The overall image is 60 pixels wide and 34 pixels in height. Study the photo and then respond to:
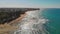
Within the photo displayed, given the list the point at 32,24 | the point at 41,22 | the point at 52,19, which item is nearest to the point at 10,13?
the point at 32,24

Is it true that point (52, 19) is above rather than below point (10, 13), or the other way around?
below

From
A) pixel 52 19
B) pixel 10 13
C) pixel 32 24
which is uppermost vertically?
pixel 10 13

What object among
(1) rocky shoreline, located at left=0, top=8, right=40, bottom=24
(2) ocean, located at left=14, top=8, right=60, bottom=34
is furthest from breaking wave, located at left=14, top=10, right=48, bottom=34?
(1) rocky shoreline, located at left=0, top=8, right=40, bottom=24

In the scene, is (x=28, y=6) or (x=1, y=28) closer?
(x=1, y=28)

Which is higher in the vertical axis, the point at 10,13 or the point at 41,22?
the point at 10,13

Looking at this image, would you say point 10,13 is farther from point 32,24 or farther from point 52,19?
point 52,19

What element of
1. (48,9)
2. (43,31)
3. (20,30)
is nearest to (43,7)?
(48,9)

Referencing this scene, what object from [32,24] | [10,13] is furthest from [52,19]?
[10,13]

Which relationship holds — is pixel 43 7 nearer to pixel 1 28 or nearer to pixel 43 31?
pixel 43 31
